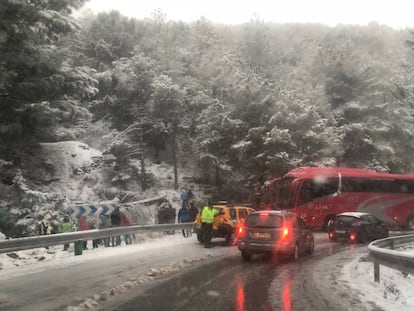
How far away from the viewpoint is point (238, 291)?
34.1ft

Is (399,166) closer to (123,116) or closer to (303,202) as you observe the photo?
(303,202)

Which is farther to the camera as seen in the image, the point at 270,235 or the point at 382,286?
the point at 270,235

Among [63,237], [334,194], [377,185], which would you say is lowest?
[63,237]

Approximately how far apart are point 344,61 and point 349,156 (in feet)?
27.3

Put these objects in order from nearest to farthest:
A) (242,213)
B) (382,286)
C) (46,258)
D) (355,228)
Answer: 1. (382,286)
2. (46,258)
3. (242,213)
4. (355,228)

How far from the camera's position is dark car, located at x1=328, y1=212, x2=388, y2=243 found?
23281 mm

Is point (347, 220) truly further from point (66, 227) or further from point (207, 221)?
point (66, 227)

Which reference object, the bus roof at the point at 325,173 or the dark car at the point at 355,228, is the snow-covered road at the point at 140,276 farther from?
the bus roof at the point at 325,173

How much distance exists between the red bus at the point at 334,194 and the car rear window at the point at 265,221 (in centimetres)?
1290

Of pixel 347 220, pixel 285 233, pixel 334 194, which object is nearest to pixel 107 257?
pixel 285 233

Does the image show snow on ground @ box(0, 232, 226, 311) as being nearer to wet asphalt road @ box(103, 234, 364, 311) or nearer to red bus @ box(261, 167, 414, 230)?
wet asphalt road @ box(103, 234, 364, 311)

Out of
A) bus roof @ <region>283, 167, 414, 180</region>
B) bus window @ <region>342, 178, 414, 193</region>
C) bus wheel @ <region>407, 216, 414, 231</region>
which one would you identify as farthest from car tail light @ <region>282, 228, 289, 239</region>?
bus wheel @ <region>407, 216, 414, 231</region>

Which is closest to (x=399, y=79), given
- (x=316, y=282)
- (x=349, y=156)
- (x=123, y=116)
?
(x=349, y=156)

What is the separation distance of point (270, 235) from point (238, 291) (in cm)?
519
